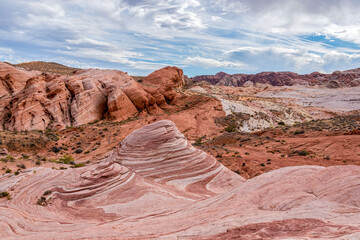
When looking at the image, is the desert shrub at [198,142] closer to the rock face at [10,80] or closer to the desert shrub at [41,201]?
the desert shrub at [41,201]

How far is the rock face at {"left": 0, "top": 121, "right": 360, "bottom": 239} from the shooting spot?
521cm

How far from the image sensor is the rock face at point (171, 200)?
17.1 ft

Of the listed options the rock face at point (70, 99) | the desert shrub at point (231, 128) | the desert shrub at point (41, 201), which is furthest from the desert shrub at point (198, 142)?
the desert shrub at point (41, 201)

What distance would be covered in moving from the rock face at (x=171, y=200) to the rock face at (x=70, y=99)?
2461cm

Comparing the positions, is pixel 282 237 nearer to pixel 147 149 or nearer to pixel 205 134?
pixel 147 149

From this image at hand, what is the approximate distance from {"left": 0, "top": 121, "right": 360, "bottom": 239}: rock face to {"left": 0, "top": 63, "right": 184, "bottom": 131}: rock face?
24606mm

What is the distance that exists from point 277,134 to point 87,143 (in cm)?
2408

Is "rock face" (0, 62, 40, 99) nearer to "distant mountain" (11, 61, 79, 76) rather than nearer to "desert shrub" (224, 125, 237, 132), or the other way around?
"distant mountain" (11, 61, 79, 76)

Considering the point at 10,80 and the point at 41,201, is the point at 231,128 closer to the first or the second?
the point at 41,201

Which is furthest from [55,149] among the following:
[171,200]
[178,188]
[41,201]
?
[171,200]

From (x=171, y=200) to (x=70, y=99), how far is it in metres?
33.2

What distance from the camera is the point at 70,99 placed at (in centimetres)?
3603

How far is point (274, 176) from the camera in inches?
334

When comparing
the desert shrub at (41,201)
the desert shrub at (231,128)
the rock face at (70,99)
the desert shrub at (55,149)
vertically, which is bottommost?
the desert shrub at (55,149)
